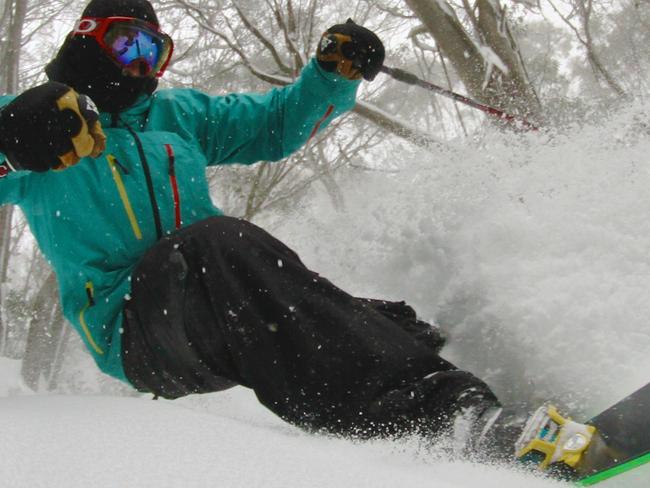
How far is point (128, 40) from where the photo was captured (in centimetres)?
170

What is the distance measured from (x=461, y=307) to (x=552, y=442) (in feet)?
2.97

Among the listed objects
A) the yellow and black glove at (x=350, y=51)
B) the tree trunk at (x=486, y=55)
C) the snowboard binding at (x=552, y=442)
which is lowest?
the snowboard binding at (x=552, y=442)

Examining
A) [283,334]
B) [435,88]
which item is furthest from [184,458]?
[435,88]

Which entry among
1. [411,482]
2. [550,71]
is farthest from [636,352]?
[550,71]

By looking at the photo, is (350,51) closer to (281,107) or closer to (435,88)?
(281,107)

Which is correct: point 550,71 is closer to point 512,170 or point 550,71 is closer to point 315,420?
point 512,170

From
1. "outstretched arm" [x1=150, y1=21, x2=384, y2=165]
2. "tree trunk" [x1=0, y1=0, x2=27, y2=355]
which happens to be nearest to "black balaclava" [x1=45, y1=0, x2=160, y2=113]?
"outstretched arm" [x1=150, y1=21, x2=384, y2=165]

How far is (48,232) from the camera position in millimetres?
1543

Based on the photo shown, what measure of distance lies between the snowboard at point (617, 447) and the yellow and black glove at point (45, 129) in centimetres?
121

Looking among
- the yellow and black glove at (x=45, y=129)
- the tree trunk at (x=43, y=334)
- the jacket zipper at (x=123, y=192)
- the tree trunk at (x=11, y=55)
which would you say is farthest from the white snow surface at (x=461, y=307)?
the tree trunk at (x=43, y=334)

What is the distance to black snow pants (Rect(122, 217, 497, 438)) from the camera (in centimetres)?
130

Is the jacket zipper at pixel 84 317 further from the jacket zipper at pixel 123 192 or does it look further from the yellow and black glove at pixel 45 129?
the yellow and black glove at pixel 45 129

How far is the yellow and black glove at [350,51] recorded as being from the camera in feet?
5.81

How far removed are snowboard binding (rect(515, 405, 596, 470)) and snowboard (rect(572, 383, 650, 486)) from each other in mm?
17
